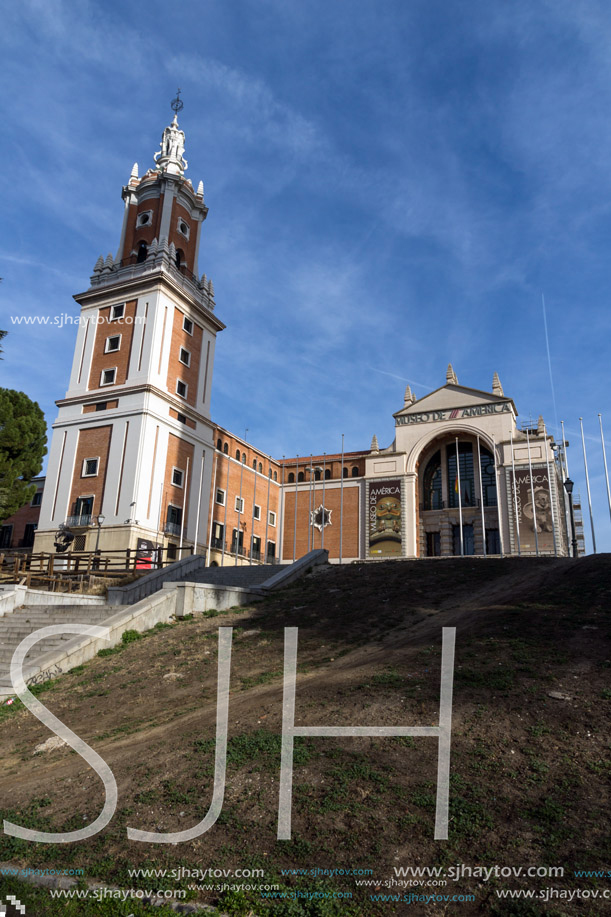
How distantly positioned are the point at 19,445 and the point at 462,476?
29.1 m

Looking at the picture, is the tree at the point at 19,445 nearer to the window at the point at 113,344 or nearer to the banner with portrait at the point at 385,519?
the window at the point at 113,344

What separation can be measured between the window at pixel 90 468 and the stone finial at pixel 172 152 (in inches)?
871

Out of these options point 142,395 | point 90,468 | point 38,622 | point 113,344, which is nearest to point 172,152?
point 113,344

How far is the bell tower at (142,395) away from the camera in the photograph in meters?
35.3

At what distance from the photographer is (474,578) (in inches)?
771

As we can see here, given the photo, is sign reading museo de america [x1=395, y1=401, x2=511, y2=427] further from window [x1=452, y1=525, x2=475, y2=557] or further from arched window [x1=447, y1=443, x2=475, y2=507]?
window [x1=452, y1=525, x2=475, y2=557]

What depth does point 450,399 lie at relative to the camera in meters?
47.4

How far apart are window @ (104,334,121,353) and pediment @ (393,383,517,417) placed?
20652 millimetres

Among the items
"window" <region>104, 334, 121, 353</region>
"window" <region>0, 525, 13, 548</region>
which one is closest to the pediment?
"window" <region>104, 334, 121, 353</region>

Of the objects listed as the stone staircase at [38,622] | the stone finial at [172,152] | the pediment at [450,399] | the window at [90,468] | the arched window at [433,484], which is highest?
the stone finial at [172,152]

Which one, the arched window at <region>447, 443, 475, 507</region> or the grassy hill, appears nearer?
the grassy hill

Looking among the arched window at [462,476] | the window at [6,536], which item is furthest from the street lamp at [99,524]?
the arched window at [462,476]

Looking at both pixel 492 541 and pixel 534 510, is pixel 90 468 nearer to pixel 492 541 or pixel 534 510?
pixel 492 541

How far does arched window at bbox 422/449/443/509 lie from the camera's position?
4678 cm
